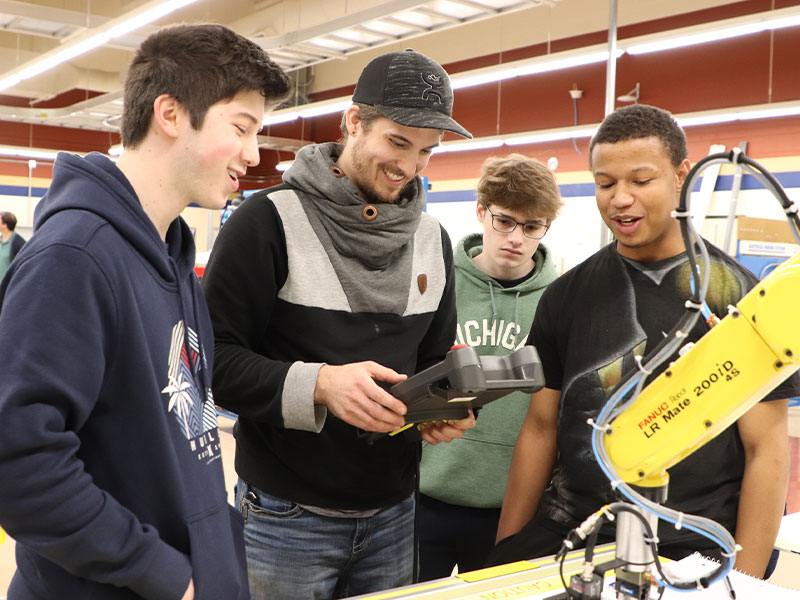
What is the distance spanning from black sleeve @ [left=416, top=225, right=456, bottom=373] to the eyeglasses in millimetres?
343

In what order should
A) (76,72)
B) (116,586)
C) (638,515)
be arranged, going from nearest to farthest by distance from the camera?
(116,586)
(638,515)
(76,72)

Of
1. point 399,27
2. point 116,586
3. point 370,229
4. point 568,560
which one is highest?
point 399,27

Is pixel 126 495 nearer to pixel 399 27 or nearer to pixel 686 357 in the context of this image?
pixel 686 357

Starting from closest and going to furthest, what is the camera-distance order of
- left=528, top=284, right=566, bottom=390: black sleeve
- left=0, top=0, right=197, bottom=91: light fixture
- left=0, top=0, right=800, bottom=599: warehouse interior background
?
left=528, top=284, right=566, bottom=390: black sleeve
left=0, top=0, right=197, bottom=91: light fixture
left=0, top=0, right=800, bottom=599: warehouse interior background

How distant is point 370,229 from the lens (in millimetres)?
1502

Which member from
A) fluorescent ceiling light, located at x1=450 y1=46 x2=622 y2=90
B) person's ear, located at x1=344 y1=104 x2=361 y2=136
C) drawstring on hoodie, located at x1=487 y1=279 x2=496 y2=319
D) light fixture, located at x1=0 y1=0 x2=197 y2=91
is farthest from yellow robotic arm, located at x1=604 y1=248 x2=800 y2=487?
fluorescent ceiling light, located at x1=450 y1=46 x2=622 y2=90

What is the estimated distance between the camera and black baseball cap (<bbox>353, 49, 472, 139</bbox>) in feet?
4.78

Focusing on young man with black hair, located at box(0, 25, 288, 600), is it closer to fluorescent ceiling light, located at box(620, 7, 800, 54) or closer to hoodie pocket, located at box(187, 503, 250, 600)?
hoodie pocket, located at box(187, 503, 250, 600)

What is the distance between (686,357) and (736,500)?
0.60 m

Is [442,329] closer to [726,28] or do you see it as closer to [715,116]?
[726,28]

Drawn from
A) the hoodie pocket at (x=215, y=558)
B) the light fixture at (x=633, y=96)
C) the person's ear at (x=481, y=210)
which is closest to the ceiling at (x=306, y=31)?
the light fixture at (x=633, y=96)

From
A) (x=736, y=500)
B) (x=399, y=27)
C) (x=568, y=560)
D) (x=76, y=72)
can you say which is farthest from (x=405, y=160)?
(x=76, y=72)

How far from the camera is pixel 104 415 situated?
931mm

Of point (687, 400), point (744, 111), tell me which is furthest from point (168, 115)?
point (744, 111)
